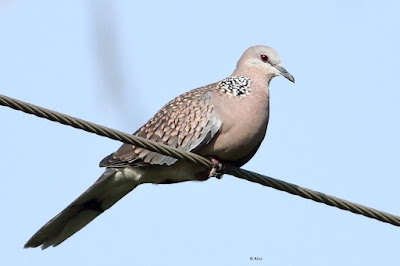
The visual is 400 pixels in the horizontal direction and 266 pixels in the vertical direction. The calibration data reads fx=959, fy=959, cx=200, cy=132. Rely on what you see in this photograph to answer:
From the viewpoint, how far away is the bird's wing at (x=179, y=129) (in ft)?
20.8

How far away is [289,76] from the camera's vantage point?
686cm

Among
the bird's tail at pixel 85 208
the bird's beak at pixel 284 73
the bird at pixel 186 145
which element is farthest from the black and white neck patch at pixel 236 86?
the bird's tail at pixel 85 208

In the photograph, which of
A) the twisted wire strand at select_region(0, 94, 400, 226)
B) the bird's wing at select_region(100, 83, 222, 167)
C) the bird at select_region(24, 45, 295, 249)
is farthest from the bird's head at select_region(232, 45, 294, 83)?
the twisted wire strand at select_region(0, 94, 400, 226)

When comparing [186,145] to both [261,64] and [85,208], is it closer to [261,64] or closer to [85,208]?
[85,208]

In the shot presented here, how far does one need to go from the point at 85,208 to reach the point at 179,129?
2.77 feet

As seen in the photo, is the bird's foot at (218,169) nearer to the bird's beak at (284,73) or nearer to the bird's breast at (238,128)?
the bird's breast at (238,128)

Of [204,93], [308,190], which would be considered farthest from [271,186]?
[204,93]

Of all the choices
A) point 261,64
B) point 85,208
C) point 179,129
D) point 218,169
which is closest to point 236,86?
point 261,64

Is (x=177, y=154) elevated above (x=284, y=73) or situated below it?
below

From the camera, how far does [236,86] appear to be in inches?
262

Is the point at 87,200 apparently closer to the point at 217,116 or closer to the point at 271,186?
the point at 217,116

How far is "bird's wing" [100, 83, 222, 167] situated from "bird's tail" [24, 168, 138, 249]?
0.16 meters

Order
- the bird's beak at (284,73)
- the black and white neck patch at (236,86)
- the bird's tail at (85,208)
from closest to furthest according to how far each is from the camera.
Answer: the bird's tail at (85,208) → the black and white neck patch at (236,86) → the bird's beak at (284,73)

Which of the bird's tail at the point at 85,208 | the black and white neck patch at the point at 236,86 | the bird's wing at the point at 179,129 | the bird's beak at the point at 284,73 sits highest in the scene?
the bird's beak at the point at 284,73
